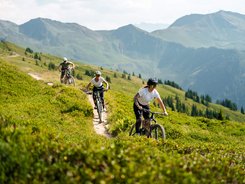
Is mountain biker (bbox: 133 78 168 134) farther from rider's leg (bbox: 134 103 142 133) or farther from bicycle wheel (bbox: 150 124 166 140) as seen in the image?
bicycle wheel (bbox: 150 124 166 140)

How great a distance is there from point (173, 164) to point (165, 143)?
22.2 feet

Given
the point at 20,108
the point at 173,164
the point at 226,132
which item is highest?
the point at 173,164

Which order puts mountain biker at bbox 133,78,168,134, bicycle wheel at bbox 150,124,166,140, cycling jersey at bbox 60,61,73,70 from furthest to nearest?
cycling jersey at bbox 60,61,73,70
mountain biker at bbox 133,78,168,134
bicycle wheel at bbox 150,124,166,140

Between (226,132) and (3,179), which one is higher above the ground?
(3,179)

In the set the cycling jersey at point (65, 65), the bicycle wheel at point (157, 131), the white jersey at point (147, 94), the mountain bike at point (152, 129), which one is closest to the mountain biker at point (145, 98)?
the white jersey at point (147, 94)

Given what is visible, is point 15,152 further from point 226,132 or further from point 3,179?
point 226,132

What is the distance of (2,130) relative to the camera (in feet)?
27.3

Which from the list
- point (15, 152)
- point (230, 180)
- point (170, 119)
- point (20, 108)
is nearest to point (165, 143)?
point (230, 180)

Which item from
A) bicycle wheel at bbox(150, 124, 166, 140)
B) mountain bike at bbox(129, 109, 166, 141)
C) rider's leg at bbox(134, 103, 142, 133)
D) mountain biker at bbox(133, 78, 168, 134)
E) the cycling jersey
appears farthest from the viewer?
the cycling jersey

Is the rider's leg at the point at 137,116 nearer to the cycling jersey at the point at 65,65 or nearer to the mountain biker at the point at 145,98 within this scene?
the mountain biker at the point at 145,98

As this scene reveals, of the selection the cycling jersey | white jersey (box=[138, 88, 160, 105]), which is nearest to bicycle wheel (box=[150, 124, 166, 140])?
white jersey (box=[138, 88, 160, 105])

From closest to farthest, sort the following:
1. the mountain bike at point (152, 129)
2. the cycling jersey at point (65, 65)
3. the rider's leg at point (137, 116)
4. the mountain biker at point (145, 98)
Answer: the mountain bike at point (152, 129), the mountain biker at point (145, 98), the rider's leg at point (137, 116), the cycling jersey at point (65, 65)

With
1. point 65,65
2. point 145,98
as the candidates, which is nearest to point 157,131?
point 145,98

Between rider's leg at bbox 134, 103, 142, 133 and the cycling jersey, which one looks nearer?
rider's leg at bbox 134, 103, 142, 133
